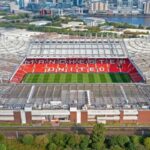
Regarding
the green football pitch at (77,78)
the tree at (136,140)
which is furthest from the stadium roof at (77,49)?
the tree at (136,140)

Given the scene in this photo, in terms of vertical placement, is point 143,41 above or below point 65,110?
above

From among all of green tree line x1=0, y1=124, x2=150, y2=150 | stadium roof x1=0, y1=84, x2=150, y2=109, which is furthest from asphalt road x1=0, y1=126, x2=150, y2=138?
green tree line x1=0, y1=124, x2=150, y2=150

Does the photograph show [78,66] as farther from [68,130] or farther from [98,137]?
[98,137]

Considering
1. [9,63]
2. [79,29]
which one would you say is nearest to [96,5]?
[79,29]

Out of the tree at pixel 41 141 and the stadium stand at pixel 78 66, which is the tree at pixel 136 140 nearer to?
the tree at pixel 41 141

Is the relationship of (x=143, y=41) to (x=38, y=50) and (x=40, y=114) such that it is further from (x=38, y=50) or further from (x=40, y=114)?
(x=40, y=114)

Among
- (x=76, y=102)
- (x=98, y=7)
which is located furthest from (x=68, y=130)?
(x=98, y=7)

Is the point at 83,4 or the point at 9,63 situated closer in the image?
the point at 9,63
